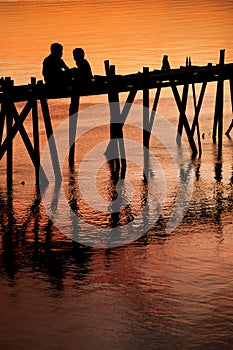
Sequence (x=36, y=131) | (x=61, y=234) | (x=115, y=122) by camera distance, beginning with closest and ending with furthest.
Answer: (x=61, y=234) < (x=36, y=131) < (x=115, y=122)

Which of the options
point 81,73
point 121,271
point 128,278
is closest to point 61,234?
point 121,271

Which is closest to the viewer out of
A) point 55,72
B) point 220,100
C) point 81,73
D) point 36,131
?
point 36,131

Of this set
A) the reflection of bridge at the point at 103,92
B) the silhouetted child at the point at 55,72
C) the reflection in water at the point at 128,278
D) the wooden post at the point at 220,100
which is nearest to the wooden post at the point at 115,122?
the reflection of bridge at the point at 103,92

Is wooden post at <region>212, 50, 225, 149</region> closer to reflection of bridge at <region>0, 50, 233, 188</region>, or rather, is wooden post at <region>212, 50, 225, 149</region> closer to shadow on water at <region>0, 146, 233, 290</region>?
reflection of bridge at <region>0, 50, 233, 188</region>

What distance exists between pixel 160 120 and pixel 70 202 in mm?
9085

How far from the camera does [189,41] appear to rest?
46875mm

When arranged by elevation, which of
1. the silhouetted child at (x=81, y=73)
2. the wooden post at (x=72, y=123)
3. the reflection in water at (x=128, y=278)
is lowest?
the reflection in water at (x=128, y=278)

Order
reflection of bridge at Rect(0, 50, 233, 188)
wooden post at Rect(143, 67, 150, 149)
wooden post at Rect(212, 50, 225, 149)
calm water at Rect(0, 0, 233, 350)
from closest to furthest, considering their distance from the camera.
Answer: calm water at Rect(0, 0, 233, 350) < reflection of bridge at Rect(0, 50, 233, 188) < wooden post at Rect(143, 67, 150, 149) < wooden post at Rect(212, 50, 225, 149)

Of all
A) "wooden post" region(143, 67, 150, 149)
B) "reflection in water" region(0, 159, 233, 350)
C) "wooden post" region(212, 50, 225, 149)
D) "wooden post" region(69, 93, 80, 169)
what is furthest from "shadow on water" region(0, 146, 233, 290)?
"wooden post" region(212, 50, 225, 149)

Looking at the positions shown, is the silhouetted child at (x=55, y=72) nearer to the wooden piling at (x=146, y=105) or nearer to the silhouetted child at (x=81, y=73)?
the silhouetted child at (x=81, y=73)

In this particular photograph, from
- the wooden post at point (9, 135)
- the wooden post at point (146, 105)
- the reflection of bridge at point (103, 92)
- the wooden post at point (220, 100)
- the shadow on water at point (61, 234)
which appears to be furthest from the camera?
the wooden post at point (220, 100)

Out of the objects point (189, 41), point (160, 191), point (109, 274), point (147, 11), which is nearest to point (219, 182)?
point (160, 191)

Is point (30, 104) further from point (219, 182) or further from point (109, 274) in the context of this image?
point (109, 274)

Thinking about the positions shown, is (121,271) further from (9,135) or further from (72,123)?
(72,123)
